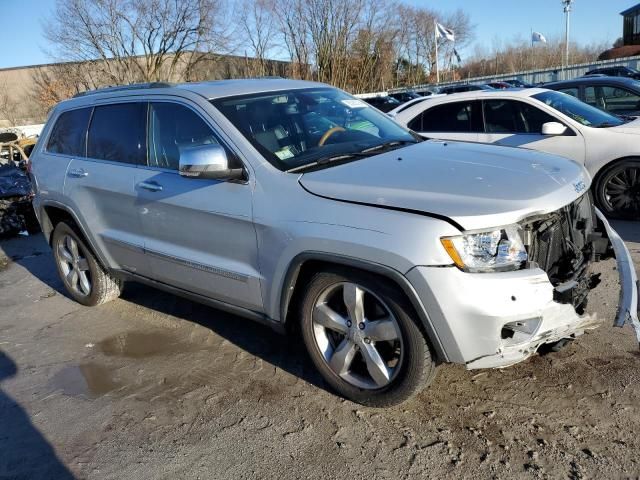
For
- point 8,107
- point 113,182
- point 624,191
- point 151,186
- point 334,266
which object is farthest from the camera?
point 8,107

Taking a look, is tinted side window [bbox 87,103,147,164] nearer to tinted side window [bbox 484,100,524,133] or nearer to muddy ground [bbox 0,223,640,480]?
muddy ground [bbox 0,223,640,480]

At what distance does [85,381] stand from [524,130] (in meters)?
5.59

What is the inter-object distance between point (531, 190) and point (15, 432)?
3227 millimetres

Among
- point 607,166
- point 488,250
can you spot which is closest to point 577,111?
point 607,166

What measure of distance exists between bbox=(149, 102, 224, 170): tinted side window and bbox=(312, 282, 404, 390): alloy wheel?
51.3 inches

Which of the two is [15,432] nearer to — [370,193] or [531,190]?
[370,193]

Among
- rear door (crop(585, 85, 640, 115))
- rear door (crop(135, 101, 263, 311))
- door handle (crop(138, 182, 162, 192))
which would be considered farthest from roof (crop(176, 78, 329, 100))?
rear door (crop(585, 85, 640, 115))

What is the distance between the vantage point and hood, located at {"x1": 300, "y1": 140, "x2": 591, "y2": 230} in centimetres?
260

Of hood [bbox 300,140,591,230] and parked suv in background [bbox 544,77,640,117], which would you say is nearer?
hood [bbox 300,140,591,230]

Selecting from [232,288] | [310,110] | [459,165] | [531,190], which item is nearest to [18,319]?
[232,288]

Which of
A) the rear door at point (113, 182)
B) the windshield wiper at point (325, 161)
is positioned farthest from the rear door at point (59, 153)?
the windshield wiper at point (325, 161)

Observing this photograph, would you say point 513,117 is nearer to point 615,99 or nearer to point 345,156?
point 615,99

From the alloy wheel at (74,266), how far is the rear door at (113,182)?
22.8 inches

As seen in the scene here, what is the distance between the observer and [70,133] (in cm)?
487
